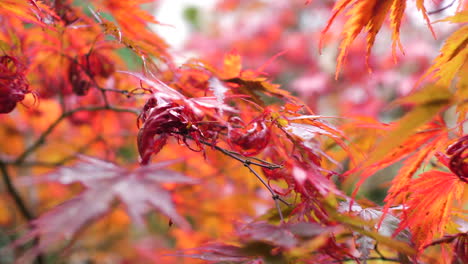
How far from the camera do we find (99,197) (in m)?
0.30

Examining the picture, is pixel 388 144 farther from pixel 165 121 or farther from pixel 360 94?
pixel 360 94

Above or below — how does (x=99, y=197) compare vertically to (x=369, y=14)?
below

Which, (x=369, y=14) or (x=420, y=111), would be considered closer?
(x=420, y=111)

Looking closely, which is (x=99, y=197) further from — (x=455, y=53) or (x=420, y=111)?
(x=455, y=53)

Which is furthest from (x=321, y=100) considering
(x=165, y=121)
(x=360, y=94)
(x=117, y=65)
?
(x=165, y=121)

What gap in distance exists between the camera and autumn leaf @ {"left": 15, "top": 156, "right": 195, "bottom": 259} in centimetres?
28

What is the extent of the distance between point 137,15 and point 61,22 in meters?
0.14

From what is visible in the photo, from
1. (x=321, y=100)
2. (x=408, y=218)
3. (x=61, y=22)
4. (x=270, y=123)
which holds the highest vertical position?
(x=61, y=22)

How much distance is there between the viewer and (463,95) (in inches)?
14.9

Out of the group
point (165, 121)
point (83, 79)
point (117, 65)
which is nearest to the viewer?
point (165, 121)

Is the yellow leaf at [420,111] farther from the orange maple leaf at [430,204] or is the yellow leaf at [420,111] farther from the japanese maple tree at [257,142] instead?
the orange maple leaf at [430,204]

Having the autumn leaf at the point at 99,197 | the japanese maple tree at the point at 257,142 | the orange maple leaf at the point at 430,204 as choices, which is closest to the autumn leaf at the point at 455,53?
the japanese maple tree at the point at 257,142

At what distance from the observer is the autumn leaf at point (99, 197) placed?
28 cm

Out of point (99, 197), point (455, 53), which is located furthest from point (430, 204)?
point (99, 197)
